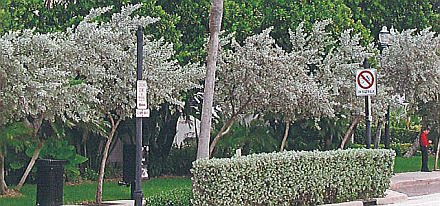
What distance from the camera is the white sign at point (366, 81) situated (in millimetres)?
16344

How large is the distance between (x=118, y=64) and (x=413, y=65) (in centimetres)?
1123

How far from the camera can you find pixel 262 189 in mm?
13109

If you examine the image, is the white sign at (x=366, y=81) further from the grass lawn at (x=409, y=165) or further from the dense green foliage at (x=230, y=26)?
the grass lawn at (x=409, y=165)

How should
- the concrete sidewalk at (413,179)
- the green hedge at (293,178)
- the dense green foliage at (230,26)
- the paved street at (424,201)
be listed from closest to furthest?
the green hedge at (293,178) < the paved street at (424,201) < the dense green foliage at (230,26) < the concrete sidewalk at (413,179)

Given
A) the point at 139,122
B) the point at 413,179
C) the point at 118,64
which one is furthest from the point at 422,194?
the point at 139,122

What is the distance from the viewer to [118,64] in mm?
14633

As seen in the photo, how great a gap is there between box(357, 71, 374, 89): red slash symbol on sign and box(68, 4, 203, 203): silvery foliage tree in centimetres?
453

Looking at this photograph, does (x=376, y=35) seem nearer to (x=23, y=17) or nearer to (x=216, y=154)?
(x=216, y=154)

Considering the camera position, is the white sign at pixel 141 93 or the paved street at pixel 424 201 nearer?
the white sign at pixel 141 93

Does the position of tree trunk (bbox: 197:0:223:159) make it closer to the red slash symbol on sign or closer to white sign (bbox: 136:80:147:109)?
white sign (bbox: 136:80:147:109)

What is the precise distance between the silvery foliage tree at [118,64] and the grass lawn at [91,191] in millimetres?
1704

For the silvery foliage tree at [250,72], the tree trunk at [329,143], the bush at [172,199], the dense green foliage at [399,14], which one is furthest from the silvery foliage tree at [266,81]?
the dense green foliage at [399,14]

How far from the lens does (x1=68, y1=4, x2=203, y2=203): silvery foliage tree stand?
14312 mm

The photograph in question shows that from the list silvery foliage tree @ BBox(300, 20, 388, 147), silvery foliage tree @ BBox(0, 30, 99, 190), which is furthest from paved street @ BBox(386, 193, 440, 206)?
silvery foliage tree @ BBox(0, 30, 99, 190)
